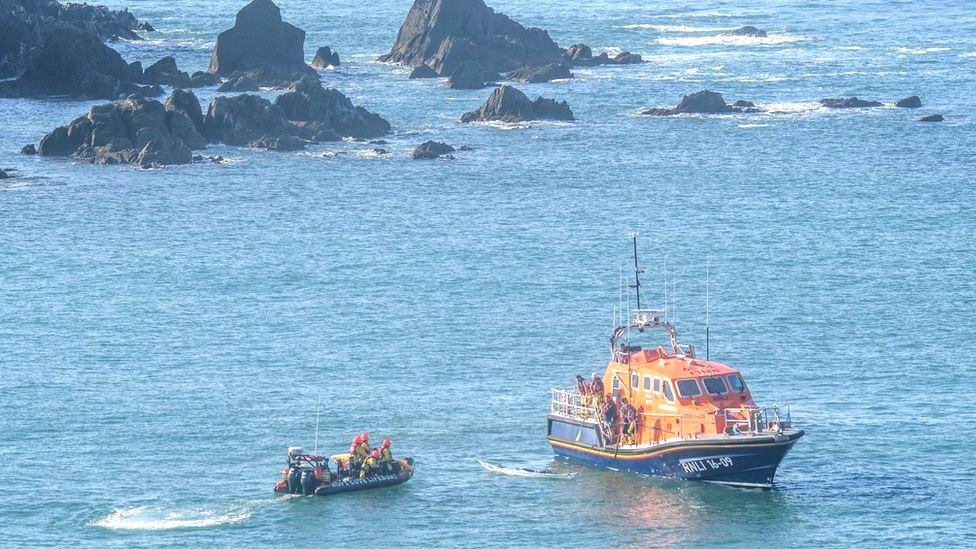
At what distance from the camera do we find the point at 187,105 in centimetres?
13862

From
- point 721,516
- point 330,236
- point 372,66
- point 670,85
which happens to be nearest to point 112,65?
point 372,66

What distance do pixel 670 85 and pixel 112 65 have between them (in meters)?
46.5

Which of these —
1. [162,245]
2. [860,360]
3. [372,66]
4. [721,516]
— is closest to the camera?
[721,516]

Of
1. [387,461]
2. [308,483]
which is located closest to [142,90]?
[387,461]

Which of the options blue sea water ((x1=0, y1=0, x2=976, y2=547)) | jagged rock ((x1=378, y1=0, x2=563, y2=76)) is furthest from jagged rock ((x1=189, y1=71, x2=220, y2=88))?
jagged rock ((x1=378, y1=0, x2=563, y2=76))

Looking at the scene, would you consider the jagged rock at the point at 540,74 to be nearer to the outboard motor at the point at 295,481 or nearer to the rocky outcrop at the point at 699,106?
the rocky outcrop at the point at 699,106

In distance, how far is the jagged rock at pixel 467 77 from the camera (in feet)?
547

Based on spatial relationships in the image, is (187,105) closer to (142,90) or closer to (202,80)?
(142,90)

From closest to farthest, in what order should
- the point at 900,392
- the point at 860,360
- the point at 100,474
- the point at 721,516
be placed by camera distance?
the point at 721,516 < the point at 100,474 < the point at 900,392 < the point at 860,360

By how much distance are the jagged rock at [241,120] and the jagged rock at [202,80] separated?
22915 millimetres

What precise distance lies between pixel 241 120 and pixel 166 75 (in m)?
26.9

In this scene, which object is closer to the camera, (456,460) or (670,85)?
(456,460)

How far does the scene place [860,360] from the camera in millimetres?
82938

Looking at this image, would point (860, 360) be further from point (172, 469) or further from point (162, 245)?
point (162, 245)
